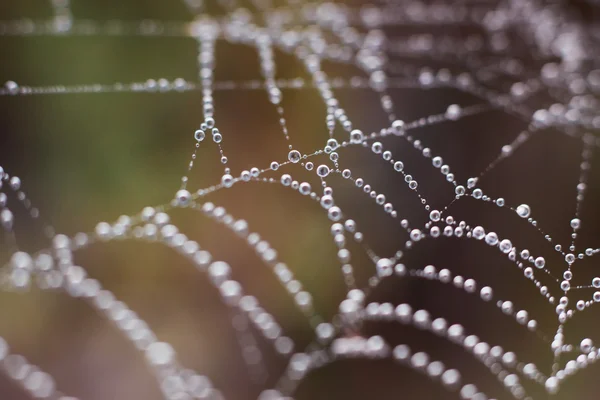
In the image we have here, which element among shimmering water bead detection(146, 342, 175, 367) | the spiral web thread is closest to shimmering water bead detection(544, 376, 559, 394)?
the spiral web thread

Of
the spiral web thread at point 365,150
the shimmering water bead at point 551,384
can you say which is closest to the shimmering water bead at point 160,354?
the spiral web thread at point 365,150

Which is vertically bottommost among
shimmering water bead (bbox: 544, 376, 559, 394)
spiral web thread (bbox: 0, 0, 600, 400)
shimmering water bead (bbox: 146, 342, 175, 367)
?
shimmering water bead (bbox: 544, 376, 559, 394)

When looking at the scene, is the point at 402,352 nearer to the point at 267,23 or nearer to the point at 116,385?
the point at 116,385

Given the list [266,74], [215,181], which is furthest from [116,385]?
[266,74]

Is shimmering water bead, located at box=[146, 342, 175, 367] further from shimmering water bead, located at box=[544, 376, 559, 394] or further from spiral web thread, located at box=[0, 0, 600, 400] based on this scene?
shimmering water bead, located at box=[544, 376, 559, 394]

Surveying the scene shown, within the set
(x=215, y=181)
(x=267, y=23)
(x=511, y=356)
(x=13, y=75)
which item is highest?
(x=267, y=23)

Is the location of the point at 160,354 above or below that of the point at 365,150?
below

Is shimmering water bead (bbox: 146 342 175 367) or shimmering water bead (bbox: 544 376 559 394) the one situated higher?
shimmering water bead (bbox: 146 342 175 367)

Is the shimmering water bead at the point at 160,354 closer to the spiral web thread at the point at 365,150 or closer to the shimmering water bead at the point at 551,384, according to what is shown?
the spiral web thread at the point at 365,150
